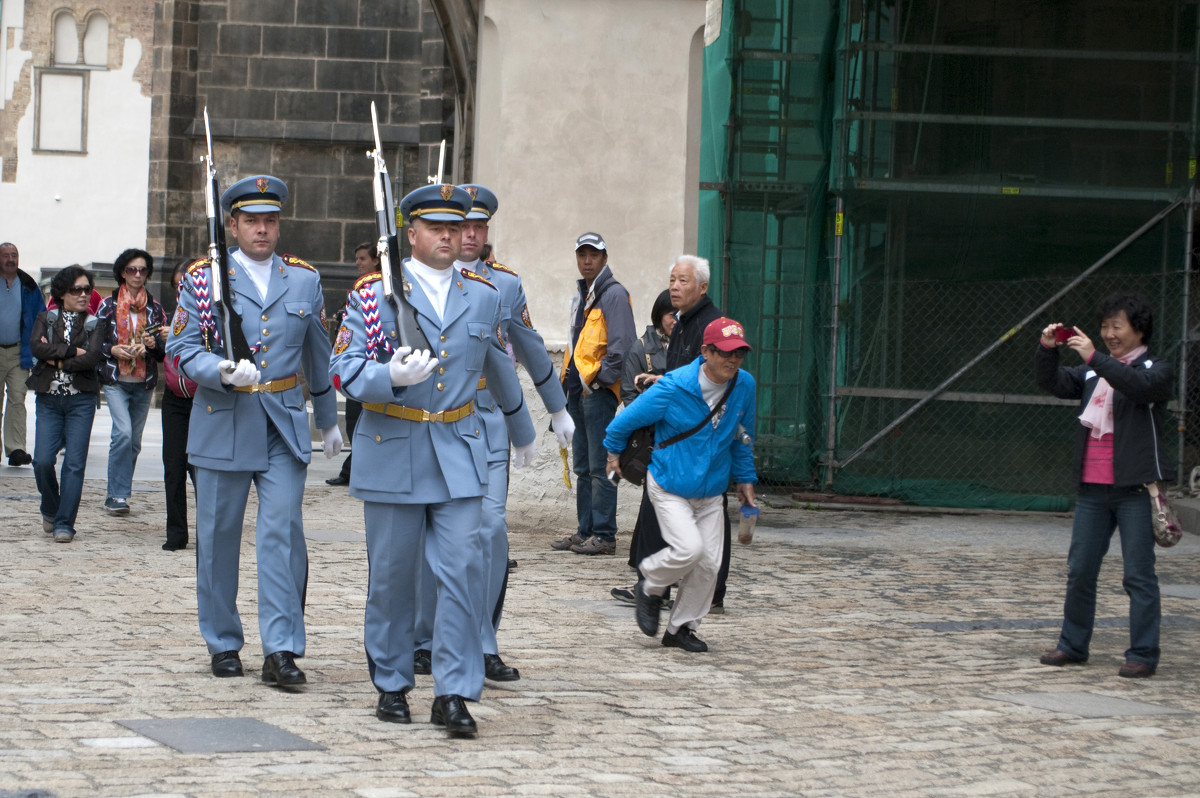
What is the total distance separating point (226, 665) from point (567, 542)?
463cm

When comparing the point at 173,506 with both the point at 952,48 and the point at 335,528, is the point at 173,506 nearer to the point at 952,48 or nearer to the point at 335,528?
the point at 335,528

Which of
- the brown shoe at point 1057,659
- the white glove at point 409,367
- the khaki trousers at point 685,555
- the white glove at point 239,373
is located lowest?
the brown shoe at point 1057,659

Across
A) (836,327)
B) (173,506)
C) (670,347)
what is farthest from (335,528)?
(836,327)

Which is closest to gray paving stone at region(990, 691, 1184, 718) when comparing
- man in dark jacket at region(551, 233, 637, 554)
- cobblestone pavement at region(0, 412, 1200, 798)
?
cobblestone pavement at region(0, 412, 1200, 798)

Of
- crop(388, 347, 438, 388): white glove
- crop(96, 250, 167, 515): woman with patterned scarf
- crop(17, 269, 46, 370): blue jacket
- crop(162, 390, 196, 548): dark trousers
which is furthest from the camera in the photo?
crop(17, 269, 46, 370): blue jacket

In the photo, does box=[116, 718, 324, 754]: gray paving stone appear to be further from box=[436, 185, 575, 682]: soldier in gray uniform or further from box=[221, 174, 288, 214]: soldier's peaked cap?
box=[221, 174, 288, 214]: soldier's peaked cap

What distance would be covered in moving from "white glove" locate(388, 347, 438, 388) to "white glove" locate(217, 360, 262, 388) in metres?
1.04

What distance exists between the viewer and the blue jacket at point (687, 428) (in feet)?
24.7

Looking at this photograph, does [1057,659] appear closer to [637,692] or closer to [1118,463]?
[1118,463]

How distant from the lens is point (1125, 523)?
7.46 metres

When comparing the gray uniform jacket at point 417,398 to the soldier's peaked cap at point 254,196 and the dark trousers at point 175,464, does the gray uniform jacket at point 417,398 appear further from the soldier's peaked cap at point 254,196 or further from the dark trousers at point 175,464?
the dark trousers at point 175,464

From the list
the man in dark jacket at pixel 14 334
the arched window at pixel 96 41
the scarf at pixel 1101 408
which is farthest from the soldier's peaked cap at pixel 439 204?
the arched window at pixel 96 41

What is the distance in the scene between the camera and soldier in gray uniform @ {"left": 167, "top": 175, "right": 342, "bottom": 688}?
653cm

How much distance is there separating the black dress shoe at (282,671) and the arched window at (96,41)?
2845 centimetres
